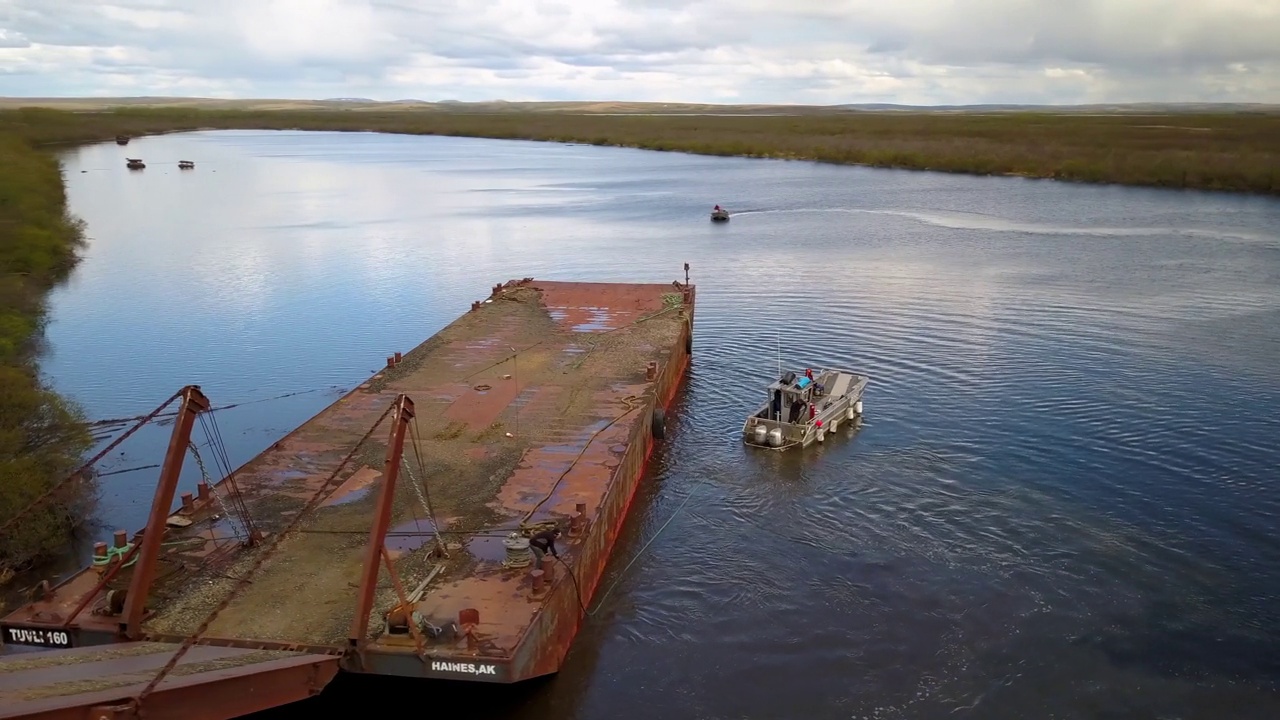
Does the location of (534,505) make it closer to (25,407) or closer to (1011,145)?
(25,407)

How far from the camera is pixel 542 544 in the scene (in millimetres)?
11547

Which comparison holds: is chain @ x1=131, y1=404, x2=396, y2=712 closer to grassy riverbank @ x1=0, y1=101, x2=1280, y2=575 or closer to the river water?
the river water

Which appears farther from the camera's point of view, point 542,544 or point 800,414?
point 800,414

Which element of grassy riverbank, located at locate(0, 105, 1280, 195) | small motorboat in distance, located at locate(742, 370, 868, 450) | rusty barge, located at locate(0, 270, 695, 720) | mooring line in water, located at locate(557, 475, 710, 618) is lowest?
mooring line in water, located at locate(557, 475, 710, 618)

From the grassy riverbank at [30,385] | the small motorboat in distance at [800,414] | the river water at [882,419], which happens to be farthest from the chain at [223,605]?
the small motorboat in distance at [800,414]

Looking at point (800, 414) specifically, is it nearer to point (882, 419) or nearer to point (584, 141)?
point (882, 419)

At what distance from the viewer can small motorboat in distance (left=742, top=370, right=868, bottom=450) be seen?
65.7ft

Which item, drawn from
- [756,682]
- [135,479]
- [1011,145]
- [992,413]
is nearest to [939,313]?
[992,413]

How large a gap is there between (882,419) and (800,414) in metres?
2.46

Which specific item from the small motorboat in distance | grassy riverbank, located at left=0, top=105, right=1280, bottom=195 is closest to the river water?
the small motorboat in distance

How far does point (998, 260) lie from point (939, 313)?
1093 cm

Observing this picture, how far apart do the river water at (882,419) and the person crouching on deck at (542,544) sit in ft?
6.12

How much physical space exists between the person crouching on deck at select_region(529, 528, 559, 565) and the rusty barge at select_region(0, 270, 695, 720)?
16 centimetres

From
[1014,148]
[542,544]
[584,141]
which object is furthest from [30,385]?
[584,141]
